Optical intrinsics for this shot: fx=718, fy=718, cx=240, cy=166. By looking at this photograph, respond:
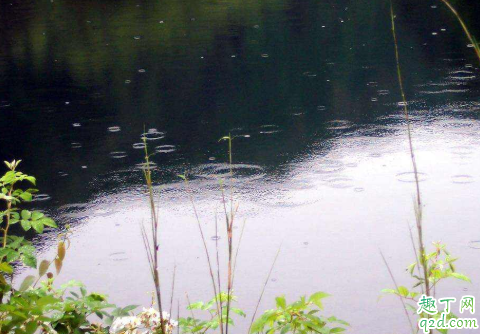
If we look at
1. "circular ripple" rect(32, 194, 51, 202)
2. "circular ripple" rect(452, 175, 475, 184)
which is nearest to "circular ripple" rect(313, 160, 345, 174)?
"circular ripple" rect(452, 175, 475, 184)

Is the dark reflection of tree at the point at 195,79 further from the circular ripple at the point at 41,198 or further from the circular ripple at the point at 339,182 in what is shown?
the circular ripple at the point at 339,182

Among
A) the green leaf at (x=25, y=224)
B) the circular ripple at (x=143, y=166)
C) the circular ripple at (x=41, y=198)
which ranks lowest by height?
the circular ripple at (x=41, y=198)

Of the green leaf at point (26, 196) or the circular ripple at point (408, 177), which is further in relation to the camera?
the circular ripple at point (408, 177)

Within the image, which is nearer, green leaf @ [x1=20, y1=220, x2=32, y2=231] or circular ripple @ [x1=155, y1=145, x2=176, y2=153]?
green leaf @ [x1=20, y1=220, x2=32, y2=231]

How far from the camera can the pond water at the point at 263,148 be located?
4.00 metres

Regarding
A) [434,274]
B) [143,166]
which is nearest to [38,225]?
[434,274]

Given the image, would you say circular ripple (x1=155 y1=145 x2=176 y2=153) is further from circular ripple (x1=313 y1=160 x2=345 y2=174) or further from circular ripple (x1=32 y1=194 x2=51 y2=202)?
circular ripple (x1=313 y1=160 x2=345 y2=174)

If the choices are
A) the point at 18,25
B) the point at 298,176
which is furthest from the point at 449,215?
the point at 18,25

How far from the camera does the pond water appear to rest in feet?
13.1

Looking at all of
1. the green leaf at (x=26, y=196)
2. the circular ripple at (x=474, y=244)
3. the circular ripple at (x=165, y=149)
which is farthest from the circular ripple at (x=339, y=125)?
the green leaf at (x=26, y=196)

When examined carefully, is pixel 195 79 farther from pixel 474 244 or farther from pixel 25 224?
pixel 25 224

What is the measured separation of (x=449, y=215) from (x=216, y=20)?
10281 millimetres

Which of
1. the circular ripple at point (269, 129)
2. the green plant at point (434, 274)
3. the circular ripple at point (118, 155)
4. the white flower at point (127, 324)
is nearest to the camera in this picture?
the green plant at point (434, 274)

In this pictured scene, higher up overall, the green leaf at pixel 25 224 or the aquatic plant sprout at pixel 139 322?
the green leaf at pixel 25 224
